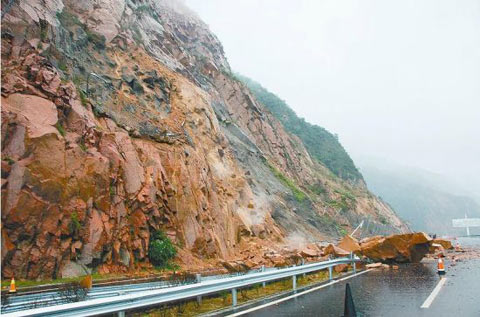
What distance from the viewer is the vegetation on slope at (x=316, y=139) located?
336 feet

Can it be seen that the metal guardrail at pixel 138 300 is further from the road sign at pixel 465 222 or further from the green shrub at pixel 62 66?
the road sign at pixel 465 222

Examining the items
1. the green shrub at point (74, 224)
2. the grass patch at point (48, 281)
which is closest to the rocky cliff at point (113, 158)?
the green shrub at point (74, 224)

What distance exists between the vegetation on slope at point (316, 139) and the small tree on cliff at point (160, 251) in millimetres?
79391

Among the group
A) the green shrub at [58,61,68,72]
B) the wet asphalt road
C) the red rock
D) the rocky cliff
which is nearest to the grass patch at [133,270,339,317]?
the wet asphalt road

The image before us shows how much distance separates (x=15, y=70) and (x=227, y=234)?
55.7 feet

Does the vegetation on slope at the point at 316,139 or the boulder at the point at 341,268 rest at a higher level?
the vegetation on slope at the point at 316,139

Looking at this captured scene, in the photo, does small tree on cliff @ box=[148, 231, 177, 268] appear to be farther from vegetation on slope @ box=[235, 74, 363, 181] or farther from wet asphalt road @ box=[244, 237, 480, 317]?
vegetation on slope @ box=[235, 74, 363, 181]

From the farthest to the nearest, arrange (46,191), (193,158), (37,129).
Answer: (193,158) → (37,129) → (46,191)

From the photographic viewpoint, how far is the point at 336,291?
38.6ft

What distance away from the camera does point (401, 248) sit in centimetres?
2206

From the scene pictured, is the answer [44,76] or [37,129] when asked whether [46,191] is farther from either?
[44,76]

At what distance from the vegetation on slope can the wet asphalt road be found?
8659 centimetres

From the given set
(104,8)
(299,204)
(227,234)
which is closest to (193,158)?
(227,234)

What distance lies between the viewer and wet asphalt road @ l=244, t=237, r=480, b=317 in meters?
8.24
